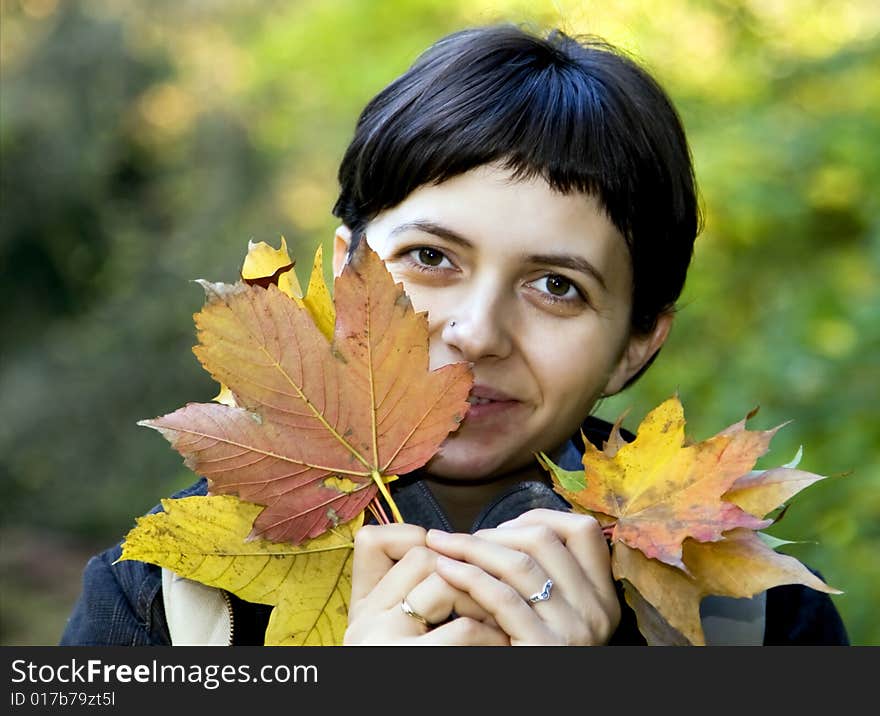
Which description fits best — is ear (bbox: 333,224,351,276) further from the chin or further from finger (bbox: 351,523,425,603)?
finger (bbox: 351,523,425,603)

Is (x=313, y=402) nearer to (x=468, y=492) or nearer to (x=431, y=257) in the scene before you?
(x=431, y=257)

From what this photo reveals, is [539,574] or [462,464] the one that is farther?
[462,464]

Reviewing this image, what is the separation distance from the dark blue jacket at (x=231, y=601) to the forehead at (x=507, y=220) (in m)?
0.31

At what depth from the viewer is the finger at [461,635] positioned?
96 cm

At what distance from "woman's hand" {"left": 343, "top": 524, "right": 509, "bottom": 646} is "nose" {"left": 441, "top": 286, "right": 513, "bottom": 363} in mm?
285

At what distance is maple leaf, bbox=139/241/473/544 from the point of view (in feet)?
3.24

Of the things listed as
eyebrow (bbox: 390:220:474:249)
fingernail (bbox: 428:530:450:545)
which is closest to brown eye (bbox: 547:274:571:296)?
eyebrow (bbox: 390:220:474:249)

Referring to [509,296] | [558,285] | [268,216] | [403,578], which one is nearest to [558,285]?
[558,285]

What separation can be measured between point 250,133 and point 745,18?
7550mm

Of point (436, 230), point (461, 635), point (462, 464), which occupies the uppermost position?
point (436, 230)

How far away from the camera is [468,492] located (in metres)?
1.50

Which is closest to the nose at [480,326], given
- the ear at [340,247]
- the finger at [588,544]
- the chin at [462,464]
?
the chin at [462,464]

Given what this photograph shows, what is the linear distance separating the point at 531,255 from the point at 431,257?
5.4 inches

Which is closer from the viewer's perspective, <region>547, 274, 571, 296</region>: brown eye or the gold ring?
the gold ring
